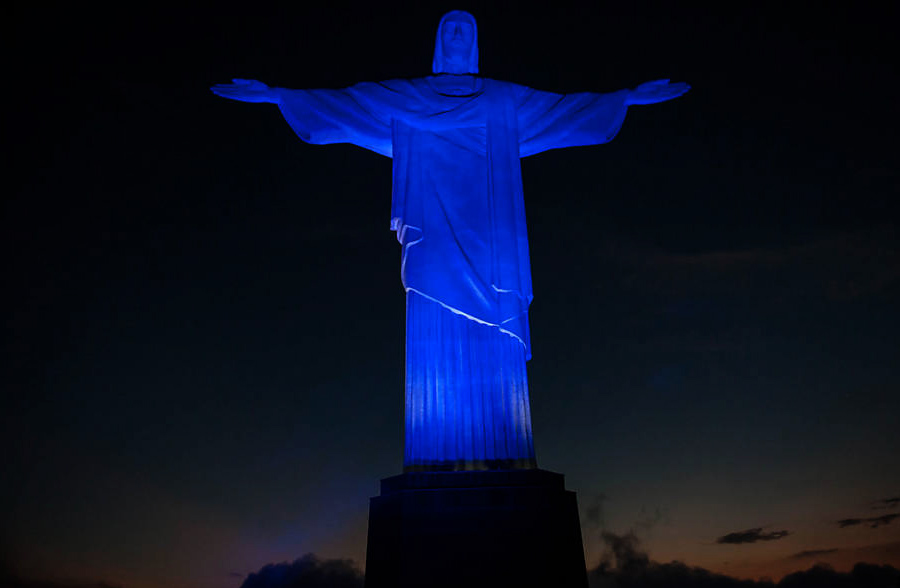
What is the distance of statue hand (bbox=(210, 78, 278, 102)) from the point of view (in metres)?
9.10

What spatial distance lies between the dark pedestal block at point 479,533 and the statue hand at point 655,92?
508 centimetres

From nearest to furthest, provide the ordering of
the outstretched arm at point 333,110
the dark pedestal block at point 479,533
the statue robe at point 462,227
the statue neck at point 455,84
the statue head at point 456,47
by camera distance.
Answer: the dark pedestal block at point 479,533 < the statue robe at point 462,227 < the outstretched arm at point 333,110 < the statue neck at point 455,84 < the statue head at point 456,47

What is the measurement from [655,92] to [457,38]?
106 inches

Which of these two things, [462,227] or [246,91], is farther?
[246,91]

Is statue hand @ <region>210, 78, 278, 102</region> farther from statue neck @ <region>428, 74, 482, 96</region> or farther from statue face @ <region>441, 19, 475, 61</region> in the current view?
statue face @ <region>441, 19, 475, 61</region>

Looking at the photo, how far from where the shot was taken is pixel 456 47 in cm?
994

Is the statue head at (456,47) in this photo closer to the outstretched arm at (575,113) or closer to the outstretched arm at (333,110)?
the outstretched arm at (575,113)

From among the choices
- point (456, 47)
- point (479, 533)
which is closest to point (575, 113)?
point (456, 47)

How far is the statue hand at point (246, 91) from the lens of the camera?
9.10m

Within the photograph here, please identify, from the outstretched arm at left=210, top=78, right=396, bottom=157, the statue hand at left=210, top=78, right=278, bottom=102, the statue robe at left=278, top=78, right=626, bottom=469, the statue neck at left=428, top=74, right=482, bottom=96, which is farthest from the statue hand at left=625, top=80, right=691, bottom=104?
the statue hand at left=210, top=78, right=278, bottom=102

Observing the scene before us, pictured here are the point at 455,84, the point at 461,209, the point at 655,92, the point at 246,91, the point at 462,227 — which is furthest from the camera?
the point at 655,92

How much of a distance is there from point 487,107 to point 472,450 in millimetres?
4288

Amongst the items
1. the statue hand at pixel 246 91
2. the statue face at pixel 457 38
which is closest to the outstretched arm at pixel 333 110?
the statue hand at pixel 246 91

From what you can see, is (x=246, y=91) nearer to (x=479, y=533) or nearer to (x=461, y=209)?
(x=461, y=209)
